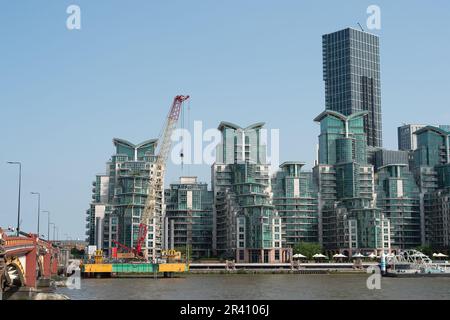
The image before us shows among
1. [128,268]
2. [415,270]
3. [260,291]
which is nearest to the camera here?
[260,291]

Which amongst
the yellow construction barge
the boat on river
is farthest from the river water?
the yellow construction barge

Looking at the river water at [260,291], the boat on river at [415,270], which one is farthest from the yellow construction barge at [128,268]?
the boat on river at [415,270]

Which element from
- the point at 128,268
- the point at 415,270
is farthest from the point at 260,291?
the point at 415,270

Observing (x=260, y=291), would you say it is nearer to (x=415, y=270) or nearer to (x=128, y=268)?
(x=128, y=268)

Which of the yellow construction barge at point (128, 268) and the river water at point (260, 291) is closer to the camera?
the river water at point (260, 291)

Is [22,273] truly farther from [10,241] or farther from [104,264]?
[104,264]

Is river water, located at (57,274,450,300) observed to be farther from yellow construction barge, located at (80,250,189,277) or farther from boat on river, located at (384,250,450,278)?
yellow construction barge, located at (80,250,189,277)

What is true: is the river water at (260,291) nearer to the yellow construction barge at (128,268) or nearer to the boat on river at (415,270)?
the boat on river at (415,270)

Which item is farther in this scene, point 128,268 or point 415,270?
point 128,268
